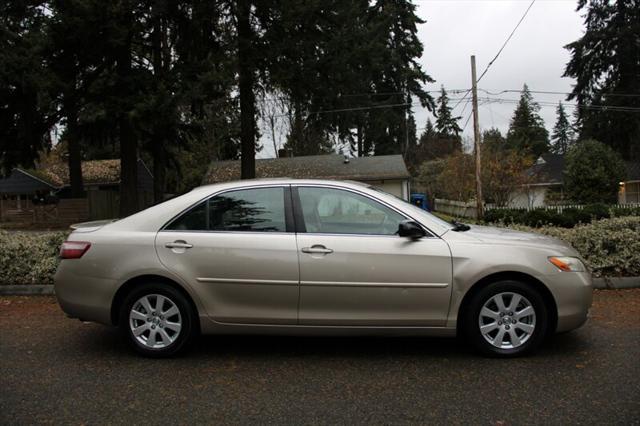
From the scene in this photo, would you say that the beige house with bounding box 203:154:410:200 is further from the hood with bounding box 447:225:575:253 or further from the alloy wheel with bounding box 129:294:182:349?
the alloy wheel with bounding box 129:294:182:349

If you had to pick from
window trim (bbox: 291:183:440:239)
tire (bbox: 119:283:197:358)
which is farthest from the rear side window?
tire (bbox: 119:283:197:358)

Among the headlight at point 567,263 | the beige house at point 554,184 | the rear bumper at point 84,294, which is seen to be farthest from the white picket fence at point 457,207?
the rear bumper at point 84,294

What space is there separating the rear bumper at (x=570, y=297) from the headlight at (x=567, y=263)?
4 cm

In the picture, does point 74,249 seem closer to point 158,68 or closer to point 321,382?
point 321,382

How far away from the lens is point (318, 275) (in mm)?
4312

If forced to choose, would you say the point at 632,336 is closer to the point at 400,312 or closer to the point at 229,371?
the point at 400,312

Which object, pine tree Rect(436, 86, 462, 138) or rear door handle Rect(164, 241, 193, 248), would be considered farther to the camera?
pine tree Rect(436, 86, 462, 138)

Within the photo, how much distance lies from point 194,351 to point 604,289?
5490mm

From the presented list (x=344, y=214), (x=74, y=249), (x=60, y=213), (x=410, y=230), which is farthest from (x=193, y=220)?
(x=60, y=213)

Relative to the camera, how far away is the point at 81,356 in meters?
4.70

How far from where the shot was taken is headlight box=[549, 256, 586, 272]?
4363 mm

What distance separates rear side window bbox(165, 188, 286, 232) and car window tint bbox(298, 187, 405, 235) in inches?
9.8

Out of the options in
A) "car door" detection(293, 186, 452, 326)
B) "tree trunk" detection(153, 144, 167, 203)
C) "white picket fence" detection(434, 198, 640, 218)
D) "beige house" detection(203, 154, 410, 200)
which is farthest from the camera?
"white picket fence" detection(434, 198, 640, 218)

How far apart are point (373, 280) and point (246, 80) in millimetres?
14616
